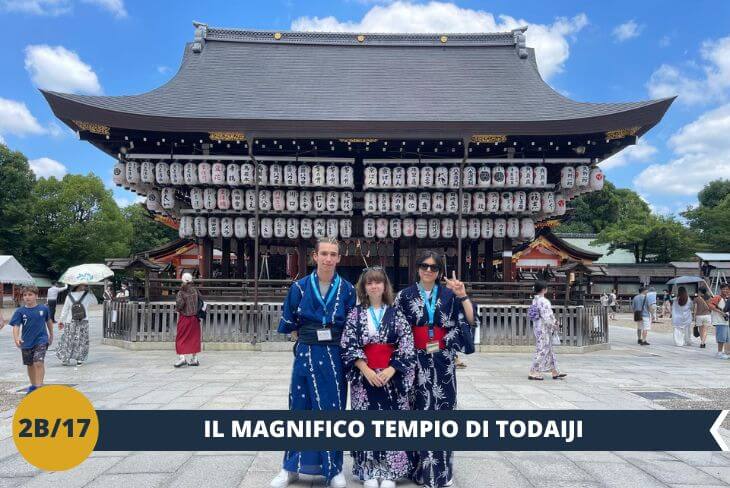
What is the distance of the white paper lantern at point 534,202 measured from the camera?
12547 mm

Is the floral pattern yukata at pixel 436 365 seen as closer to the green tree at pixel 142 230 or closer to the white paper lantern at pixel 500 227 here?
the white paper lantern at pixel 500 227

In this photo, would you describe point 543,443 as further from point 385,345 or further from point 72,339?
point 72,339

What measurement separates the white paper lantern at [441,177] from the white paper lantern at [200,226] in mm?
6364

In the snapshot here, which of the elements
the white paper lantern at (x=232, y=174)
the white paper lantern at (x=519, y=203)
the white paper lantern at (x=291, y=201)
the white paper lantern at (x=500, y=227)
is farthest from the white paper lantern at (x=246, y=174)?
the white paper lantern at (x=519, y=203)

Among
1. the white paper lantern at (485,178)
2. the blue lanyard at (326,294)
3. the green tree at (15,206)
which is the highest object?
the green tree at (15,206)

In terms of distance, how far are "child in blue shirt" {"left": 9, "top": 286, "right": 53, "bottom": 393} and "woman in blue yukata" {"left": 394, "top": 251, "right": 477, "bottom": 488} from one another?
18.3 ft

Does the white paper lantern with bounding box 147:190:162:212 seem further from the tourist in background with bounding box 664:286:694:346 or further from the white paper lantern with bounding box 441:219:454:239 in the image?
the tourist in background with bounding box 664:286:694:346

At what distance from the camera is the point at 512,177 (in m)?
12.2

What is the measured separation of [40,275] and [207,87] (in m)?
24.1

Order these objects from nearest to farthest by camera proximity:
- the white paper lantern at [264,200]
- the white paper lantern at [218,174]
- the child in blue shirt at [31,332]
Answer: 1. the child in blue shirt at [31,332]
2. the white paper lantern at [218,174]
3. the white paper lantern at [264,200]

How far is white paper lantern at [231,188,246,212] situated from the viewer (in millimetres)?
12344

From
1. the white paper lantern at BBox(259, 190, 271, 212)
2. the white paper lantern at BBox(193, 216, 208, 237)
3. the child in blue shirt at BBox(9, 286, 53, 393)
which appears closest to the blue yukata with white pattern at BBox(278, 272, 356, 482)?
the child in blue shirt at BBox(9, 286, 53, 393)

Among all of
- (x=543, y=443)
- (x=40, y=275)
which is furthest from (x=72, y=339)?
(x=40, y=275)

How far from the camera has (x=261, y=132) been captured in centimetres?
1164
